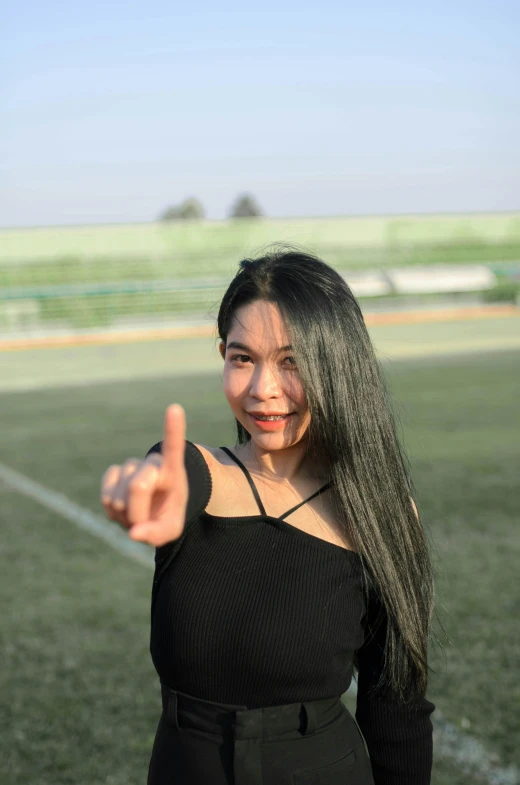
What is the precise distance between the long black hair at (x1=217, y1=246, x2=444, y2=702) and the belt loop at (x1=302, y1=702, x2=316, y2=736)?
22 cm

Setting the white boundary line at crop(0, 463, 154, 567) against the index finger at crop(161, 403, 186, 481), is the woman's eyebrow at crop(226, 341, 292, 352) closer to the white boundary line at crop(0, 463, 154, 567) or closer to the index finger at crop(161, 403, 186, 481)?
the index finger at crop(161, 403, 186, 481)

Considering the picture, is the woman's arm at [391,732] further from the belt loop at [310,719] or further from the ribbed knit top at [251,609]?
the belt loop at [310,719]

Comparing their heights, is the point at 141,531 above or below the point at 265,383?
below

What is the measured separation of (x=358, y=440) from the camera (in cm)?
186

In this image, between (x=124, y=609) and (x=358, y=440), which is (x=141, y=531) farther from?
(x=124, y=609)

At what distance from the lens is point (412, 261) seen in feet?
135

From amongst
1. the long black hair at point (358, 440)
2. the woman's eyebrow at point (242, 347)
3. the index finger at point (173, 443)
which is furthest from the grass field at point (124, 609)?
the index finger at point (173, 443)

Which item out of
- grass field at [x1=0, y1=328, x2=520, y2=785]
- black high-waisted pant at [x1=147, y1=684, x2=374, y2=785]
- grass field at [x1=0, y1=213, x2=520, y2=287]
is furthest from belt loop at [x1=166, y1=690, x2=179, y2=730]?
grass field at [x1=0, y1=213, x2=520, y2=287]

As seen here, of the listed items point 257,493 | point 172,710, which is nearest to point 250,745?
point 172,710

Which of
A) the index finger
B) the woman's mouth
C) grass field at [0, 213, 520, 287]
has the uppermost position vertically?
grass field at [0, 213, 520, 287]

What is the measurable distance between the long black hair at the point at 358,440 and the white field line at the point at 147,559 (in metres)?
1.75

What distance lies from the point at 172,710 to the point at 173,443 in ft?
2.22

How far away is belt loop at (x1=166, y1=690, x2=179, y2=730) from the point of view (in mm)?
1785

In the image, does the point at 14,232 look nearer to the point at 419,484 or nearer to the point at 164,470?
the point at 419,484
